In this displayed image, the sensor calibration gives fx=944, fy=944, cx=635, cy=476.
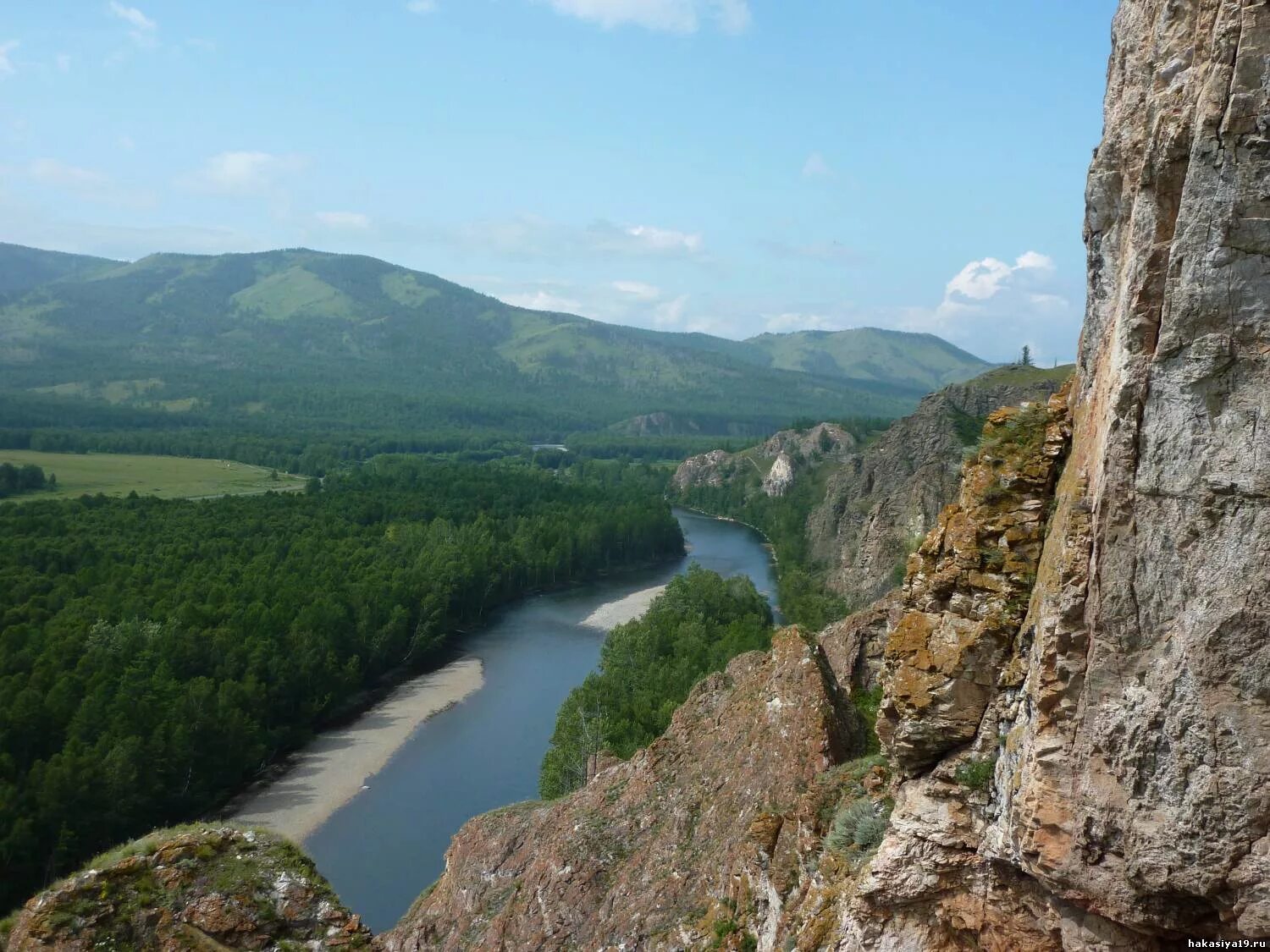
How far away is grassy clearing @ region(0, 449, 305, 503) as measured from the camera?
4353 inches

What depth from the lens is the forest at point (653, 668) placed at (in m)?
39.0

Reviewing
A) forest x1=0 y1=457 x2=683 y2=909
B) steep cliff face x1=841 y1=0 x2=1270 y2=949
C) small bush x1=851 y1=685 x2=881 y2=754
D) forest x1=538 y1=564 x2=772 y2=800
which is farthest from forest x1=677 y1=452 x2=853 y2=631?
steep cliff face x1=841 y1=0 x2=1270 y2=949

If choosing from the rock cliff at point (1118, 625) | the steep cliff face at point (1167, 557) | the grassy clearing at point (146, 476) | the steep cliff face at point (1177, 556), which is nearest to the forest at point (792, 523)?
the rock cliff at point (1118, 625)

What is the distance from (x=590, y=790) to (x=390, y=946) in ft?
18.0

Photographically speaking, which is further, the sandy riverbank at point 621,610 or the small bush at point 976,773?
the sandy riverbank at point 621,610

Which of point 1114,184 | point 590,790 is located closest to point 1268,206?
point 1114,184

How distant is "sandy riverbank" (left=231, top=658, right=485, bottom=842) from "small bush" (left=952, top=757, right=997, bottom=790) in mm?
30590

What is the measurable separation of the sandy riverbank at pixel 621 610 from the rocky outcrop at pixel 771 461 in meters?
52.7

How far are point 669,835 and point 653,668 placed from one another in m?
29.5

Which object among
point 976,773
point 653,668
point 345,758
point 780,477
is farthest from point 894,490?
point 976,773

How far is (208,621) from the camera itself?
5478 cm

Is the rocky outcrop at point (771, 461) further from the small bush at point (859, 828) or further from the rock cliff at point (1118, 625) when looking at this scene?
the rock cliff at point (1118, 625)

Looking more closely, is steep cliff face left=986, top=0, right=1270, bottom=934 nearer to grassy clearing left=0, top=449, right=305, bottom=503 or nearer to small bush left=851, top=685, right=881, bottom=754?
small bush left=851, top=685, right=881, bottom=754

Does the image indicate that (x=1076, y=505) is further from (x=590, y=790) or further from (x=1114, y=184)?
(x=590, y=790)
